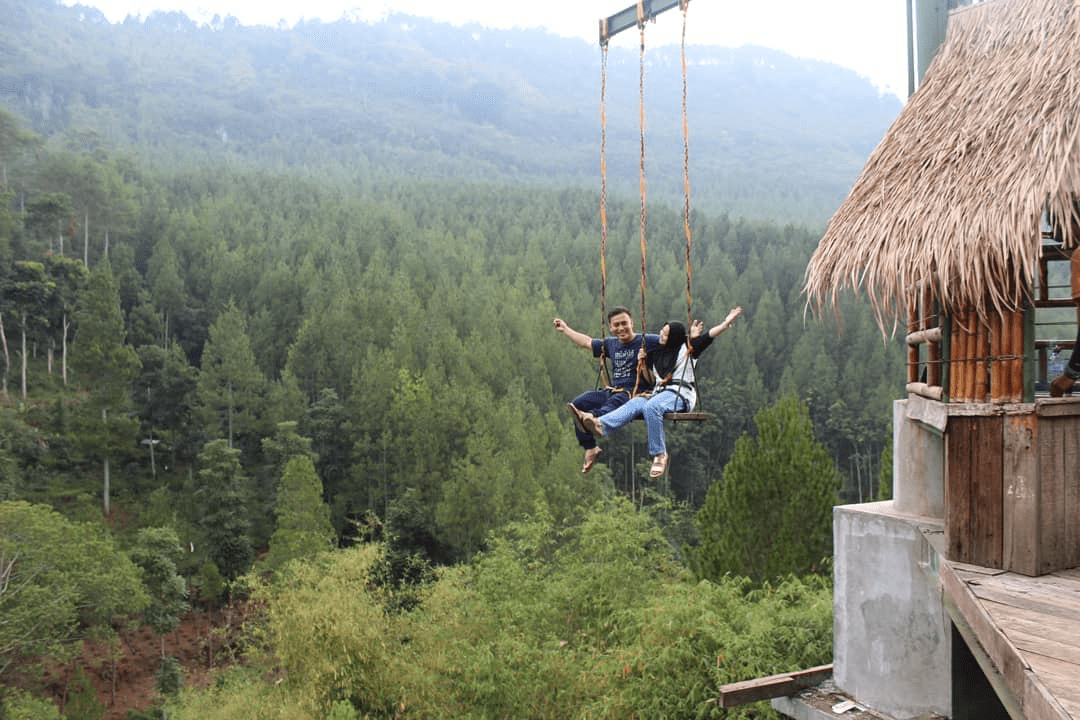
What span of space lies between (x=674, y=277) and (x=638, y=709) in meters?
42.6

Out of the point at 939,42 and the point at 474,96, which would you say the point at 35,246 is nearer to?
the point at 939,42

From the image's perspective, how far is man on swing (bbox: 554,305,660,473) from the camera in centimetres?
598

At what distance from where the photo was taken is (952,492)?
4.18 m

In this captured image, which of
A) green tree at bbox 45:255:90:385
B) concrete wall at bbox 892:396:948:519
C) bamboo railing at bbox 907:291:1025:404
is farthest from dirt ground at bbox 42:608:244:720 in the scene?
bamboo railing at bbox 907:291:1025:404

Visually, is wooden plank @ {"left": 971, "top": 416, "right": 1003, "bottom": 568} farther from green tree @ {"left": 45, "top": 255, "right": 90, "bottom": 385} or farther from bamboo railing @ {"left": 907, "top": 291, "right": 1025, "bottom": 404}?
green tree @ {"left": 45, "top": 255, "right": 90, "bottom": 385}

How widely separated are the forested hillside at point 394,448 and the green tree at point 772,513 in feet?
0.20

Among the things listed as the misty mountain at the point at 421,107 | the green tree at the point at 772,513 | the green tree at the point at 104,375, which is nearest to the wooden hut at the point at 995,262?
the green tree at the point at 772,513

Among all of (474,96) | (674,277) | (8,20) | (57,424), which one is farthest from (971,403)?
(474,96)

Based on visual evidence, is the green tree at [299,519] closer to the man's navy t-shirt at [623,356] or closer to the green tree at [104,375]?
the green tree at [104,375]

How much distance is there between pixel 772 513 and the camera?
19.2 meters

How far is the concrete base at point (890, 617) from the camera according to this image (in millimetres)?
5621

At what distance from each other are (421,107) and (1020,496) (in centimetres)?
15838

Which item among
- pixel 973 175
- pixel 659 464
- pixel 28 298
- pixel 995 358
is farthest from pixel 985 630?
pixel 28 298

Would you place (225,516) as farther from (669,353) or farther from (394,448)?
(669,353)
